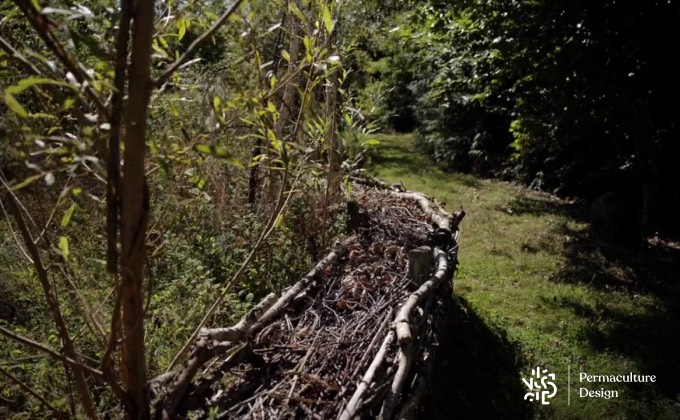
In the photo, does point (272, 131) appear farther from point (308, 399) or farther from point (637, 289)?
point (637, 289)

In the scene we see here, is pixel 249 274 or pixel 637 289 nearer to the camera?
pixel 249 274

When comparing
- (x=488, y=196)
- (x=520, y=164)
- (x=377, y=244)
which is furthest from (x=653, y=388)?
(x=520, y=164)

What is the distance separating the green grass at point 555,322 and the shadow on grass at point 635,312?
0.01 meters

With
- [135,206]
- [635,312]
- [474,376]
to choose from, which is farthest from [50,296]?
Answer: [635,312]

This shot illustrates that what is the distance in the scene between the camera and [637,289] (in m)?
5.30

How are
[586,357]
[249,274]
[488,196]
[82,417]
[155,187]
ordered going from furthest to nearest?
1. [488,196]
2. [155,187]
3. [586,357]
4. [249,274]
5. [82,417]

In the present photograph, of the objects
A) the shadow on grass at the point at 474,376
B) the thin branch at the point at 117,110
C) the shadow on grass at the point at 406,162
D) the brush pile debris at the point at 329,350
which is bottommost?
the shadow on grass at the point at 474,376

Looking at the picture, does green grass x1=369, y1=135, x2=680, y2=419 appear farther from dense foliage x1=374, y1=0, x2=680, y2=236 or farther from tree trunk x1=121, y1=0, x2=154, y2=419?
tree trunk x1=121, y1=0, x2=154, y2=419

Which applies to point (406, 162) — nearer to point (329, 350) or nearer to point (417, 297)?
point (417, 297)

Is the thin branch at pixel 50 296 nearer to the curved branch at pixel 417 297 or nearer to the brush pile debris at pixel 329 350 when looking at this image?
the brush pile debris at pixel 329 350

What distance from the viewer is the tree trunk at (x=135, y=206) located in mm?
1314

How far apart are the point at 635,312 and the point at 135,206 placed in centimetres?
487

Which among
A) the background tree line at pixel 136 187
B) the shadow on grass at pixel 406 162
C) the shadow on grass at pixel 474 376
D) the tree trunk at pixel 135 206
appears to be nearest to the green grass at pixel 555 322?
the shadow on grass at pixel 474 376

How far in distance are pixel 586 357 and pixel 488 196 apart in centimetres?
573
